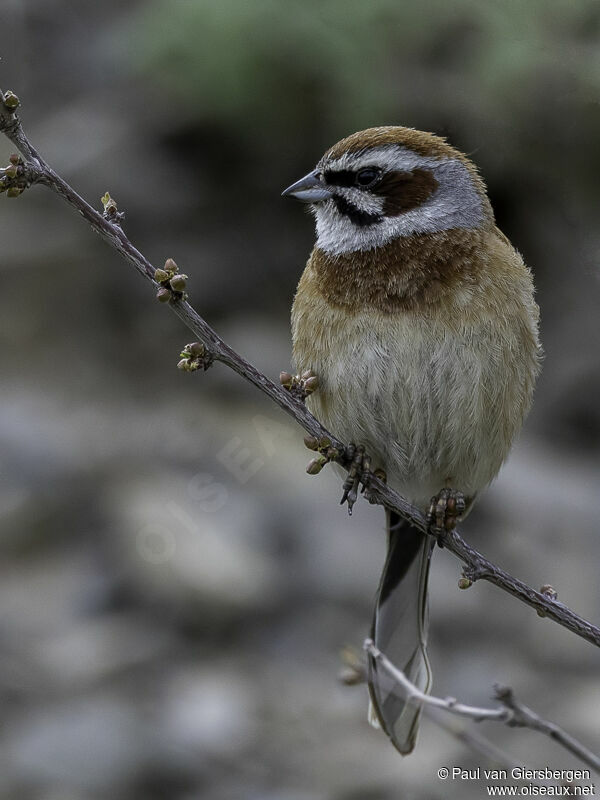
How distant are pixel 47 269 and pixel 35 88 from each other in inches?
65.4

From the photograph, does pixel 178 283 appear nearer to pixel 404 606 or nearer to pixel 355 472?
pixel 355 472

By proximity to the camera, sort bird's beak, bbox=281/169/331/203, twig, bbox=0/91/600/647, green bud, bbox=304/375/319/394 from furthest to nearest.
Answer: bird's beak, bbox=281/169/331/203
green bud, bbox=304/375/319/394
twig, bbox=0/91/600/647

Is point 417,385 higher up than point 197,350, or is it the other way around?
point 417,385

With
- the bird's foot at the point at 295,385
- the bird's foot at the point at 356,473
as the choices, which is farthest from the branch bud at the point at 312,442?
the bird's foot at the point at 356,473

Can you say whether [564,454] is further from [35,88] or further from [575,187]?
[35,88]

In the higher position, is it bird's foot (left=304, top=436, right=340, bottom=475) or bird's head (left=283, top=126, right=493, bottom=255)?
bird's head (left=283, top=126, right=493, bottom=255)

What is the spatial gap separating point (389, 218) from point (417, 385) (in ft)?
1.82

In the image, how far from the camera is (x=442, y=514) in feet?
10.7

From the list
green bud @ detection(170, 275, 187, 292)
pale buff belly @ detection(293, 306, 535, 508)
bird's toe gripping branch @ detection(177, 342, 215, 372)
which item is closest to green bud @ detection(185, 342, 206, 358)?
bird's toe gripping branch @ detection(177, 342, 215, 372)

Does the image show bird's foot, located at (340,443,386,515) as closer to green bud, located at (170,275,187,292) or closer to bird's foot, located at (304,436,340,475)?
bird's foot, located at (304,436,340,475)

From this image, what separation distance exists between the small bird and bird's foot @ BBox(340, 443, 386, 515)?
0.11ft

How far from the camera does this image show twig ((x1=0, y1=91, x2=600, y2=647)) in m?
2.41

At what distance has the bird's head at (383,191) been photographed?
333 centimetres

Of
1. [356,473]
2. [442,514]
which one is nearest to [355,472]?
[356,473]
